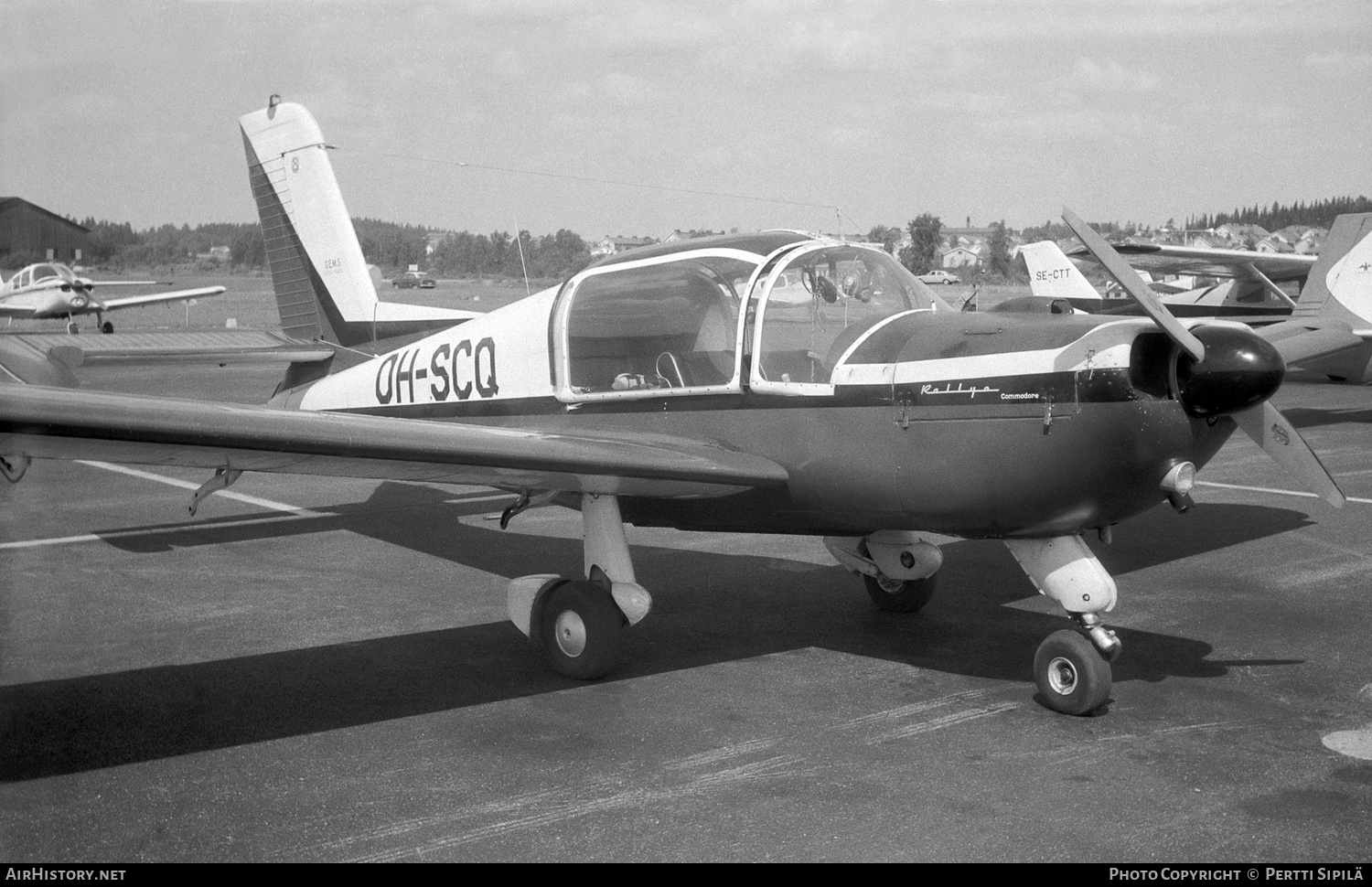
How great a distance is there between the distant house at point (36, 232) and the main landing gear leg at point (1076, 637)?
4.37 meters

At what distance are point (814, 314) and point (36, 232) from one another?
347 cm

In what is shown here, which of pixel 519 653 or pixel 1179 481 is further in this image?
pixel 519 653

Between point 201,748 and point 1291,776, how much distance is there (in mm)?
4332

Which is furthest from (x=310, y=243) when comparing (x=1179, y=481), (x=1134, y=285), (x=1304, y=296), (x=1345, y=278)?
(x=1345, y=278)

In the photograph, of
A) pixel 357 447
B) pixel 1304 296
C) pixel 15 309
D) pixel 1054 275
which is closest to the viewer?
pixel 357 447

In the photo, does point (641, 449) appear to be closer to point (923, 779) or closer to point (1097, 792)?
point (923, 779)

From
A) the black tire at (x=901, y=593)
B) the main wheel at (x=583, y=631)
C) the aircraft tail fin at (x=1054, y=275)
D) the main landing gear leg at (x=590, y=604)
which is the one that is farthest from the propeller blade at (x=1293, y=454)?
the aircraft tail fin at (x=1054, y=275)

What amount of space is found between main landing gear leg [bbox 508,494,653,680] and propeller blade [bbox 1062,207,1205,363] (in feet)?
8.72

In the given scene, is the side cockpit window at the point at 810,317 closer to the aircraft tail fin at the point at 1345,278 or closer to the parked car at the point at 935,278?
the parked car at the point at 935,278

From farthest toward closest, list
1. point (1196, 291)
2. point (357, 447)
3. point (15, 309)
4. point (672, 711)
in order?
point (15, 309) < point (1196, 291) < point (672, 711) < point (357, 447)

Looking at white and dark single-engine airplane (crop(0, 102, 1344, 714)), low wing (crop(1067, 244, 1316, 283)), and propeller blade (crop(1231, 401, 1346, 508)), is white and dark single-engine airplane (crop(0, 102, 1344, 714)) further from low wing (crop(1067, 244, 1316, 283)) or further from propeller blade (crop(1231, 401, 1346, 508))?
low wing (crop(1067, 244, 1316, 283))

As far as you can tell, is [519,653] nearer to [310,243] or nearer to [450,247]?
[310,243]

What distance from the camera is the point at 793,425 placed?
584 cm

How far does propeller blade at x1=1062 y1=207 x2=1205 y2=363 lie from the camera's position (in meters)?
4.80
